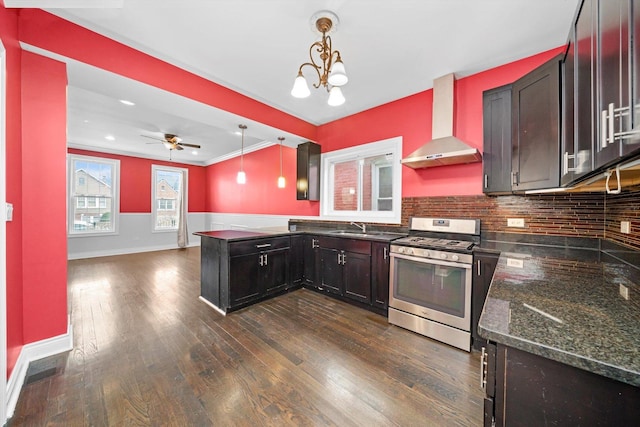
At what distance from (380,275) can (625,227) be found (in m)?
1.92

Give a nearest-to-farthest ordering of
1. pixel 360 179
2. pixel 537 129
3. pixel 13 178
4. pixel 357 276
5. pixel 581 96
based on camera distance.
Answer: pixel 581 96, pixel 13 178, pixel 537 129, pixel 357 276, pixel 360 179

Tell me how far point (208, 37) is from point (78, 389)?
2915mm

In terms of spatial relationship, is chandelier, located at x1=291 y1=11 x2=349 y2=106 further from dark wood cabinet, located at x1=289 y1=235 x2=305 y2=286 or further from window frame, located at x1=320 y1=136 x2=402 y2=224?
dark wood cabinet, located at x1=289 y1=235 x2=305 y2=286

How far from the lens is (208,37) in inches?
84.4

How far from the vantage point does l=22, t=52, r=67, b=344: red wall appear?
1912 mm

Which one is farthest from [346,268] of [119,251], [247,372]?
[119,251]

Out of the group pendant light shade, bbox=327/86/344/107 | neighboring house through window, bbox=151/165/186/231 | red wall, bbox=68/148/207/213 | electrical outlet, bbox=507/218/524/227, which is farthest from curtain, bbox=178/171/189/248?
electrical outlet, bbox=507/218/524/227

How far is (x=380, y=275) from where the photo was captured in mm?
2836

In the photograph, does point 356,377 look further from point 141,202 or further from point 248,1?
point 141,202

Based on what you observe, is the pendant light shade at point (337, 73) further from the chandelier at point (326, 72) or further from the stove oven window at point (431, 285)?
the stove oven window at point (431, 285)

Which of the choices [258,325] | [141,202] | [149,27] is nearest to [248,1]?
[149,27]

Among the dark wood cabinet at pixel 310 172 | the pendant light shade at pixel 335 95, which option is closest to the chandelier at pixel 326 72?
the pendant light shade at pixel 335 95

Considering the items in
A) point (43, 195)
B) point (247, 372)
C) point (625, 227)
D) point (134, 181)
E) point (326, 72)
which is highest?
point (326, 72)

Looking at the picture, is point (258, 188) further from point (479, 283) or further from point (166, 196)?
point (479, 283)
